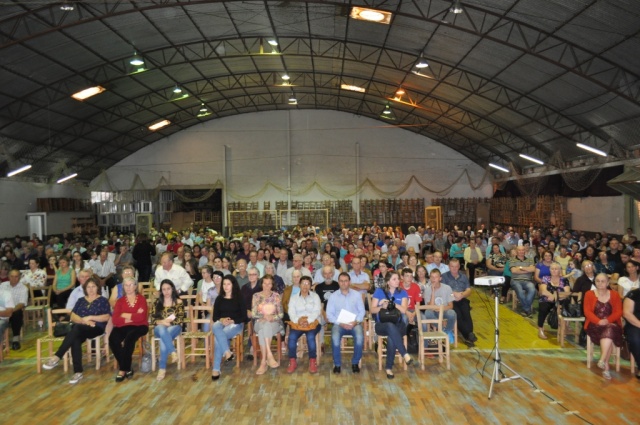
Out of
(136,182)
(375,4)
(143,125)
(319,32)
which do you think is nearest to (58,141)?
(143,125)

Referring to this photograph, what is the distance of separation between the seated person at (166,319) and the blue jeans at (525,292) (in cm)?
599

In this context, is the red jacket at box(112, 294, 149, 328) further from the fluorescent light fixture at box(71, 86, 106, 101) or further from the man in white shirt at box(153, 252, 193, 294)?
the fluorescent light fixture at box(71, 86, 106, 101)

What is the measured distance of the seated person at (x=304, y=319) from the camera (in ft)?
20.9

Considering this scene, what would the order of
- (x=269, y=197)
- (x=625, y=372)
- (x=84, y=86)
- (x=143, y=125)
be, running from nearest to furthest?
(x=625, y=372) → (x=84, y=86) → (x=143, y=125) → (x=269, y=197)

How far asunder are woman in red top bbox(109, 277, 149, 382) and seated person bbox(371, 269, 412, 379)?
287 centimetres

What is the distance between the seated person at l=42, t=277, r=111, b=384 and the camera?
629cm

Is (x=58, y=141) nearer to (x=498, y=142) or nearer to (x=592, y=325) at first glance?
(x=498, y=142)

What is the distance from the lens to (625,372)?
608cm

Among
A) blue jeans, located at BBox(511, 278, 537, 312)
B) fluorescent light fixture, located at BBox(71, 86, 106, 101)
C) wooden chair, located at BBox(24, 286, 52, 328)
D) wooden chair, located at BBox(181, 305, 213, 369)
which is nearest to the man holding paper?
wooden chair, located at BBox(181, 305, 213, 369)

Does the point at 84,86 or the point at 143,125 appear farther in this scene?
the point at 143,125

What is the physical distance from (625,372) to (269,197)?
21513mm

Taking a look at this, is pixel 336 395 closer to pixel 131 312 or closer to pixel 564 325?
pixel 131 312

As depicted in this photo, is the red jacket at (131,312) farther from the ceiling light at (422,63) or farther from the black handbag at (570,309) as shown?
the ceiling light at (422,63)

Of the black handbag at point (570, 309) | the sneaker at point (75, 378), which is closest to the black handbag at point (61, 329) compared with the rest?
the sneaker at point (75, 378)
